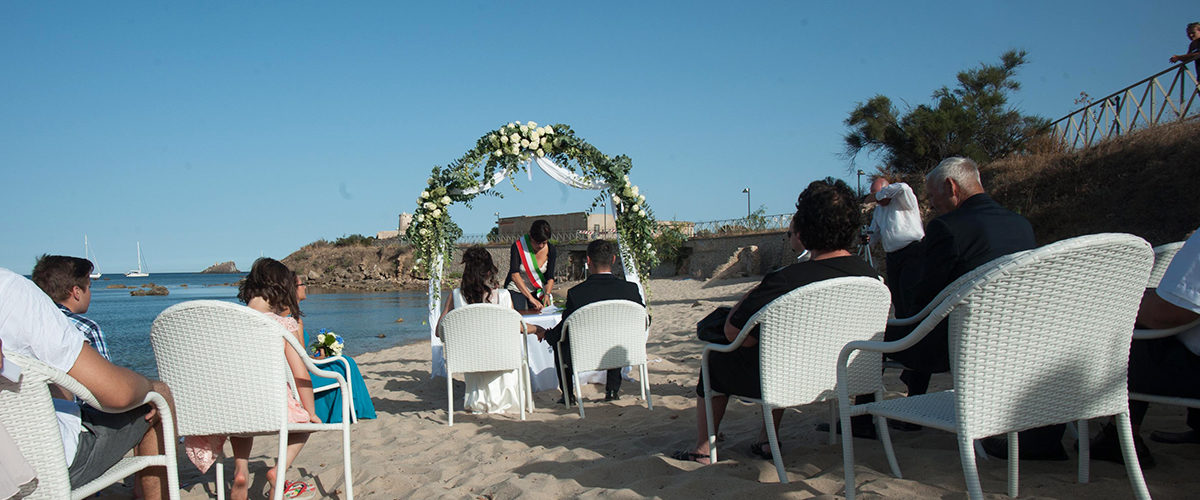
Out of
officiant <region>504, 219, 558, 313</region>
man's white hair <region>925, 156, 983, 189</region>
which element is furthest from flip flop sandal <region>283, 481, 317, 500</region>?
man's white hair <region>925, 156, 983, 189</region>

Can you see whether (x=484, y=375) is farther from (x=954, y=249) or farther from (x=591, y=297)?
(x=954, y=249)

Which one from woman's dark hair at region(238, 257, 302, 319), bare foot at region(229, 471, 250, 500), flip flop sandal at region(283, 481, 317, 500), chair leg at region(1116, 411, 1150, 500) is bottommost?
flip flop sandal at region(283, 481, 317, 500)

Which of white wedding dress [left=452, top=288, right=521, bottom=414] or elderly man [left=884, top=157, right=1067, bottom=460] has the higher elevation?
elderly man [left=884, top=157, right=1067, bottom=460]

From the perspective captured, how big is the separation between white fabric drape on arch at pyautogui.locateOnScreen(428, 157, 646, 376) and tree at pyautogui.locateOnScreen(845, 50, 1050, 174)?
1727 cm

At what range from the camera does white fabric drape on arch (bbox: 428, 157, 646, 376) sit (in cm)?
650

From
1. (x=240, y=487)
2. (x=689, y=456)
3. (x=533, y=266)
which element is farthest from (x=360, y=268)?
(x=689, y=456)

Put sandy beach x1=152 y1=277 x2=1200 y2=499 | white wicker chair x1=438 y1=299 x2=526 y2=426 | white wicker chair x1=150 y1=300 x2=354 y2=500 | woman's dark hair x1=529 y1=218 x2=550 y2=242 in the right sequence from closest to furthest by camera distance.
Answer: sandy beach x1=152 y1=277 x2=1200 y2=499
white wicker chair x1=150 y1=300 x2=354 y2=500
white wicker chair x1=438 y1=299 x2=526 y2=426
woman's dark hair x1=529 y1=218 x2=550 y2=242

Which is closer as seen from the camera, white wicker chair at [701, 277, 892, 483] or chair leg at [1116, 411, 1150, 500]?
chair leg at [1116, 411, 1150, 500]

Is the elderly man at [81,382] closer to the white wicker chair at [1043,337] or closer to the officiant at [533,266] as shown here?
the white wicker chair at [1043,337]

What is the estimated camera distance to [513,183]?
763 cm

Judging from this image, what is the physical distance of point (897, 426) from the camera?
140 inches

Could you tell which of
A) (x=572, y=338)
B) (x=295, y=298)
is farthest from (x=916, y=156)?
(x=295, y=298)

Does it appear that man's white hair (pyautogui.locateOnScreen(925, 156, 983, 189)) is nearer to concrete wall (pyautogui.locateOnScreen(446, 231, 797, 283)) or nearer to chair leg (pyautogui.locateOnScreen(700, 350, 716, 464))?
chair leg (pyautogui.locateOnScreen(700, 350, 716, 464))

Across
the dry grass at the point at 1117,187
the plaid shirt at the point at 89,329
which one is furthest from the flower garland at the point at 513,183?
the dry grass at the point at 1117,187
